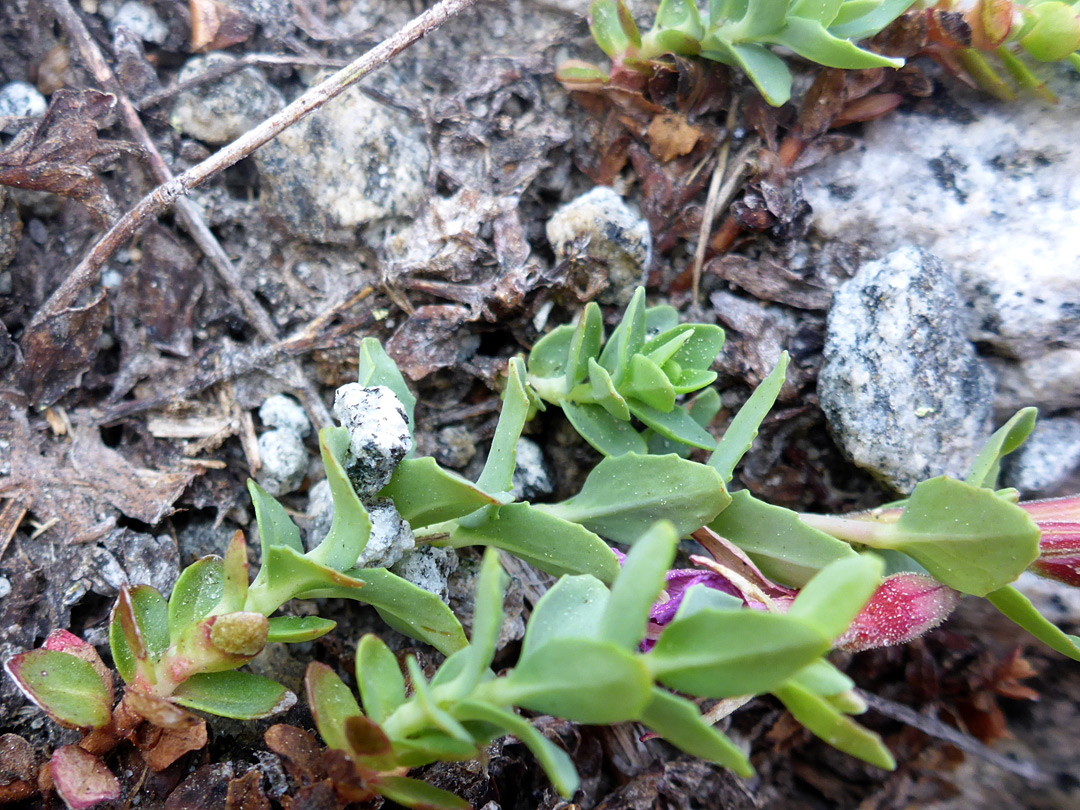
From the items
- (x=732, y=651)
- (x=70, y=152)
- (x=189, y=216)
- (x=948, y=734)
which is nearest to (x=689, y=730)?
(x=732, y=651)

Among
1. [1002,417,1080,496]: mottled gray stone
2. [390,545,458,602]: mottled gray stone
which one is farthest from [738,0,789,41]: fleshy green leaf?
[390,545,458,602]: mottled gray stone

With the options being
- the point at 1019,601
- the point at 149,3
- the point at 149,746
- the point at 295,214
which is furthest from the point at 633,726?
the point at 149,3

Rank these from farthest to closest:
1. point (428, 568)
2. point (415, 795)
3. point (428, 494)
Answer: point (428, 568) → point (428, 494) → point (415, 795)

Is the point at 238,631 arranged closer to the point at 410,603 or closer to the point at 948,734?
the point at 410,603

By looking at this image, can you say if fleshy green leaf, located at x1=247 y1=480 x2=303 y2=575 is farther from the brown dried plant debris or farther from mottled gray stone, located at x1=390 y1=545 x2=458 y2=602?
the brown dried plant debris

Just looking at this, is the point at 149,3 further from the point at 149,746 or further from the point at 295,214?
the point at 149,746

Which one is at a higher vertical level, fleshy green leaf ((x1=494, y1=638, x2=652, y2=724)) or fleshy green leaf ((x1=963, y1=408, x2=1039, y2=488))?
fleshy green leaf ((x1=494, y1=638, x2=652, y2=724))
